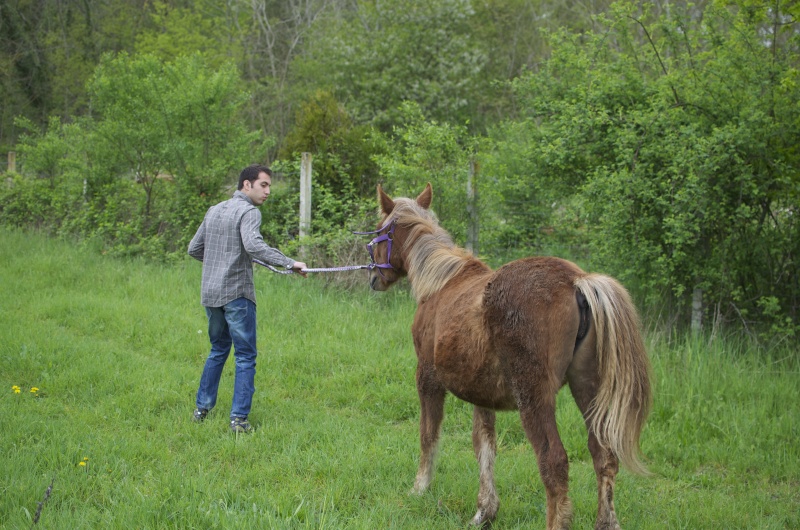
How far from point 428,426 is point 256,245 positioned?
2029 mm

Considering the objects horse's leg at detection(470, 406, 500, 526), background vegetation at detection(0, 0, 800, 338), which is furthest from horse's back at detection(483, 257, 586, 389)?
background vegetation at detection(0, 0, 800, 338)

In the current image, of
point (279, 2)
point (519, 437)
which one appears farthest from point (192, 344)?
point (279, 2)

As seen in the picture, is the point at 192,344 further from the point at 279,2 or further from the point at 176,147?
the point at 279,2

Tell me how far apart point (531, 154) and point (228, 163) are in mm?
5421

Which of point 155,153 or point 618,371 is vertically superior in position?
point 155,153

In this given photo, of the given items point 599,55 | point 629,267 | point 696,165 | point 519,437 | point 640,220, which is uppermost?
point 599,55

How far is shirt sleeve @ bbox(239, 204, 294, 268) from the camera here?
5531 millimetres

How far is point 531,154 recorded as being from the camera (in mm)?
9023

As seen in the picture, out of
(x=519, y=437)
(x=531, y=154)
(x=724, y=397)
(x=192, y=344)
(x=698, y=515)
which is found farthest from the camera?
(x=531, y=154)

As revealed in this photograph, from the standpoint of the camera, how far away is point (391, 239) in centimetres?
530

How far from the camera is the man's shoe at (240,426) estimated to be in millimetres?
5676

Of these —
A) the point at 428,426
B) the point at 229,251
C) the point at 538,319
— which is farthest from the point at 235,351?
the point at 538,319

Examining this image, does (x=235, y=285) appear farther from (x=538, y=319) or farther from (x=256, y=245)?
(x=538, y=319)

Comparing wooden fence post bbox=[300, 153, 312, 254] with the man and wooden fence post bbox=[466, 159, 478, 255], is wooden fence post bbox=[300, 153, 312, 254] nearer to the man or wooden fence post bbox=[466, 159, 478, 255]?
wooden fence post bbox=[466, 159, 478, 255]
